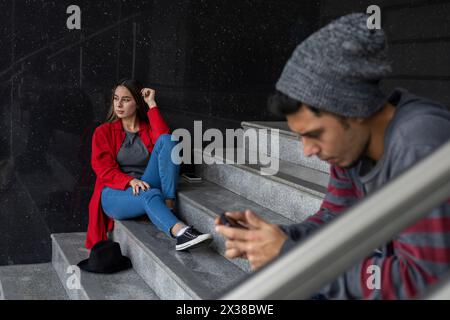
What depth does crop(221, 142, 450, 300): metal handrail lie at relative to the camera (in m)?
0.94

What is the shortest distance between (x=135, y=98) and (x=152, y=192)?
0.62 meters

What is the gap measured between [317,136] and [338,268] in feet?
1.78

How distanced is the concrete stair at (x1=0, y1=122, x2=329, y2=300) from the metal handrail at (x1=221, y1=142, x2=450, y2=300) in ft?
5.11

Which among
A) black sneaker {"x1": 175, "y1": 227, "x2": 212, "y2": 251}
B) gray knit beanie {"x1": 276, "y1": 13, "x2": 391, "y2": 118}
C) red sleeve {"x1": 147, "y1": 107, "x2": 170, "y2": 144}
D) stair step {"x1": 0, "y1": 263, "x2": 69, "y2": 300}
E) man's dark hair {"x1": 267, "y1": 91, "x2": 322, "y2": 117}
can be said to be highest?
gray knit beanie {"x1": 276, "y1": 13, "x2": 391, "y2": 118}

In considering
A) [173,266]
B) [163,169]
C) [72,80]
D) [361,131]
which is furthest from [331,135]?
[72,80]

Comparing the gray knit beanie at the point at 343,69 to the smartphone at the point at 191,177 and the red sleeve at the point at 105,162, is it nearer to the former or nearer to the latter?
the red sleeve at the point at 105,162

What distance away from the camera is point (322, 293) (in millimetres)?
1502

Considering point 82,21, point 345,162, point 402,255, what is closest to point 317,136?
point 345,162

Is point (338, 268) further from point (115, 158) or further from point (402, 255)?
point (115, 158)

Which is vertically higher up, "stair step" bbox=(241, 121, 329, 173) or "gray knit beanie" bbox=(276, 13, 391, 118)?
"gray knit beanie" bbox=(276, 13, 391, 118)

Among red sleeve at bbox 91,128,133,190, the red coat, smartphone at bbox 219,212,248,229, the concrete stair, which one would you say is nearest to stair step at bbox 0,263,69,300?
the concrete stair

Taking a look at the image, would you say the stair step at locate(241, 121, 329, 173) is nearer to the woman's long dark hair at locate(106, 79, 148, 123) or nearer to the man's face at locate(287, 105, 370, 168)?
the woman's long dark hair at locate(106, 79, 148, 123)

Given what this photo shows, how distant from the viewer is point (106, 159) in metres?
3.98

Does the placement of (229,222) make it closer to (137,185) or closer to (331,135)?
(331,135)
